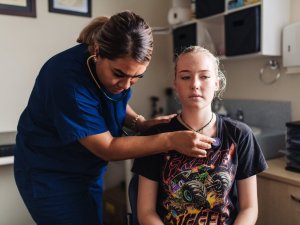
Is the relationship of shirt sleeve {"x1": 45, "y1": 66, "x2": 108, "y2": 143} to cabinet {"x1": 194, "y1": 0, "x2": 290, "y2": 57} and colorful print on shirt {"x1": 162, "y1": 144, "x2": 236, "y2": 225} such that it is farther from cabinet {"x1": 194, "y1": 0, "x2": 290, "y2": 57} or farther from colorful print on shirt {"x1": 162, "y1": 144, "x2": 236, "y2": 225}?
cabinet {"x1": 194, "y1": 0, "x2": 290, "y2": 57}

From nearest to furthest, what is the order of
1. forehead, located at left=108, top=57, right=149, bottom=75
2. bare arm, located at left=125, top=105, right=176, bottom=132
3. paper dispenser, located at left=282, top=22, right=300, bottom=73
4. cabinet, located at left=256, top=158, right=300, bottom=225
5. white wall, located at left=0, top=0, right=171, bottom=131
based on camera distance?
forehead, located at left=108, top=57, right=149, bottom=75 < bare arm, located at left=125, top=105, right=176, bottom=132 < cabinet, located at left=256, top=158, right=300, bottom=225 < paper dispenser, located at left=282, top=22, right=300, bottom=73 < white wall, located at left=0, top=0, right=171, bottom=131

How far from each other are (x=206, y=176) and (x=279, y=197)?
0.68 m

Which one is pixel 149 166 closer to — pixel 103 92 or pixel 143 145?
pixel 143 145

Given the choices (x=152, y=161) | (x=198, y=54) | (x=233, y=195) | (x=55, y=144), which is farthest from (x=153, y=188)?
(x=198, y=54)

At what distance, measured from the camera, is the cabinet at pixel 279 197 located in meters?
1.54

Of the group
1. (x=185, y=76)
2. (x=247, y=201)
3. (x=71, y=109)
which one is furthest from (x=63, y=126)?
(x=247, y=201)

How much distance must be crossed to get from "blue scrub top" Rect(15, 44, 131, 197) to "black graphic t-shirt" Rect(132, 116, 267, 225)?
0.75 ft

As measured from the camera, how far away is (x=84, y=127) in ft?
3.53

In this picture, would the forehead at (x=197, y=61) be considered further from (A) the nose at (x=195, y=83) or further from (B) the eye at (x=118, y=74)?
(B) the eye at (x=118, y=74)

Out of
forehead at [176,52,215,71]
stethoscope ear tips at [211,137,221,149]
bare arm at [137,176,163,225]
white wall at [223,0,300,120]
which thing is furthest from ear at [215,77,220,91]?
white wall at [223,0,300,120]

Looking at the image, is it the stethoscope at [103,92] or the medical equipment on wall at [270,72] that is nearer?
the stethoscope at [103,92]

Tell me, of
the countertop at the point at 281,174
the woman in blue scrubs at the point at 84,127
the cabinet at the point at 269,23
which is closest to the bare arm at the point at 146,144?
the woman in blue scrubs at the point at 84,127

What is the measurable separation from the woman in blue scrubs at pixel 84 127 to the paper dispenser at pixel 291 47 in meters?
1.06

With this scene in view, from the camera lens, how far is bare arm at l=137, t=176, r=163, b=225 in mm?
1168
